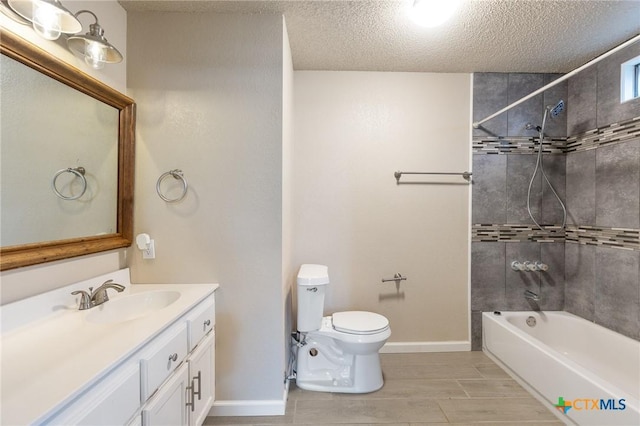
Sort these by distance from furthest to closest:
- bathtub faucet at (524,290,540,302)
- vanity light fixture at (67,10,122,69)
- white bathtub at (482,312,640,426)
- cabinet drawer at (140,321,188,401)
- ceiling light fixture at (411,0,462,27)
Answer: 1. bathtub faucet at (524,290,540,302)
2. ceiling light fixture at (411,0,462,27)
3. white bathtub at (482,312,640,426)
4. vanity light fixture at (67,10,122,69)
5. cabinet drawer at (140,321,188,401)

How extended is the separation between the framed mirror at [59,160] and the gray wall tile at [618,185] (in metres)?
3.33

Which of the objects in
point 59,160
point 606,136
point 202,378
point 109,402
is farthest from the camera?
point 606,136

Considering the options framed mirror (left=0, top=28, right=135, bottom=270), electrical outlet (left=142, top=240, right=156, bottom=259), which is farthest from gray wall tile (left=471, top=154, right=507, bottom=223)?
framed mirror (left=0, top=28, right=135, bottom=270)

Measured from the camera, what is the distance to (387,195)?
2408 millimetres

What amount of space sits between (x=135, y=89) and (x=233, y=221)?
1000mm

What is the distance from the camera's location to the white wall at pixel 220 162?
1.64 meters

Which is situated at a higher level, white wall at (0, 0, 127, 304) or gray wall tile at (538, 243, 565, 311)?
white wall at (0, 0, 127, 304)

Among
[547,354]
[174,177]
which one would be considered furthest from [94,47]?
[547,354]

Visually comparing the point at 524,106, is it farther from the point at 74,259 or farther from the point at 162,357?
the point at 74,259

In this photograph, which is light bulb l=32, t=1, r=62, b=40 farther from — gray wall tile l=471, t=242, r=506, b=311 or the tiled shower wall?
gray wall tile l=471, t=242, r=506, b=311

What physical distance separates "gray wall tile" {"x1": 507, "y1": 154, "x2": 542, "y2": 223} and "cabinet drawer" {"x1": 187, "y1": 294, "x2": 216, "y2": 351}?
253 cm

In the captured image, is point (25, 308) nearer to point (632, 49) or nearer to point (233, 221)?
point (233, 221)

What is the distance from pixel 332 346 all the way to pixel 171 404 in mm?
1114

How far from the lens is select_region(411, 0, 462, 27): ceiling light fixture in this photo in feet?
5.07
